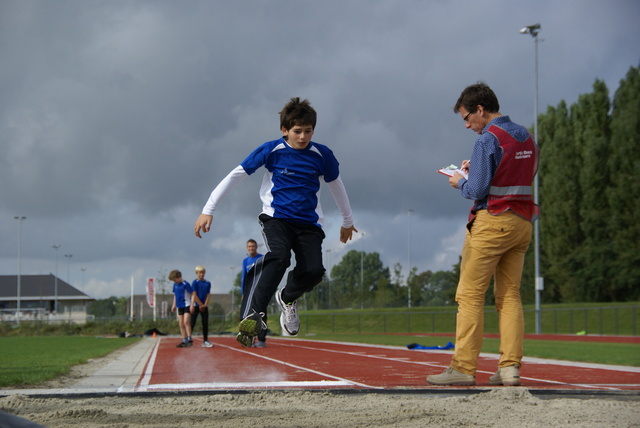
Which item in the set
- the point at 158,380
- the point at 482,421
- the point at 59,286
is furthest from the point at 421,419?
the point at 59,286

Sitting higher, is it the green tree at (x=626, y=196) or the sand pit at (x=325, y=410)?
the green tree at (x=626, y=196)

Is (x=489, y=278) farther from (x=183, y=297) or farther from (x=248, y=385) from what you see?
(x=183, y=297)

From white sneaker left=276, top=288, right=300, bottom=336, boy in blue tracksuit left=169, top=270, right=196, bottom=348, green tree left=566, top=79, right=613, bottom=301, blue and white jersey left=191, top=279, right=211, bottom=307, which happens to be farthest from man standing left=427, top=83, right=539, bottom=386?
green tree left=566, top=79, right=613, bottom=301

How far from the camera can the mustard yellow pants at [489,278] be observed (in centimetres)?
603

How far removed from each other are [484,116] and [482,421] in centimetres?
314

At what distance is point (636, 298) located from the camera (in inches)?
2005

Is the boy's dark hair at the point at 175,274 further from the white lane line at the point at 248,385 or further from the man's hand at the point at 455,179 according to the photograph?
the man's hand at the point at 455,179

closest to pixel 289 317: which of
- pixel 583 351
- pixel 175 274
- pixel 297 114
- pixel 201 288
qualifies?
pixel 297 114

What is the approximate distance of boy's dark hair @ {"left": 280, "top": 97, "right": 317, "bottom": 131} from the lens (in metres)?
5.50

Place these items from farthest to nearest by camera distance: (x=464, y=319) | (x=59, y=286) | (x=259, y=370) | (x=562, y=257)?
1. (x=59, y=286)
2. (x=562, y=257)
3. (x=259, y=370)
4. (x=464, y=319)

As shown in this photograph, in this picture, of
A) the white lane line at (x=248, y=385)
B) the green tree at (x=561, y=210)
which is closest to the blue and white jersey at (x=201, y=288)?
the white lane line at (x=248, y=385)

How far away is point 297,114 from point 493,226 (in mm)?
1949

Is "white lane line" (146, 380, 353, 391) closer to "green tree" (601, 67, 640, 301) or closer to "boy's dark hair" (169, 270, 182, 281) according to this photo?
"boy's dark hair" (169, 270, 182, 281)

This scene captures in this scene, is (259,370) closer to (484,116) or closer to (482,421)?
(484,116)
